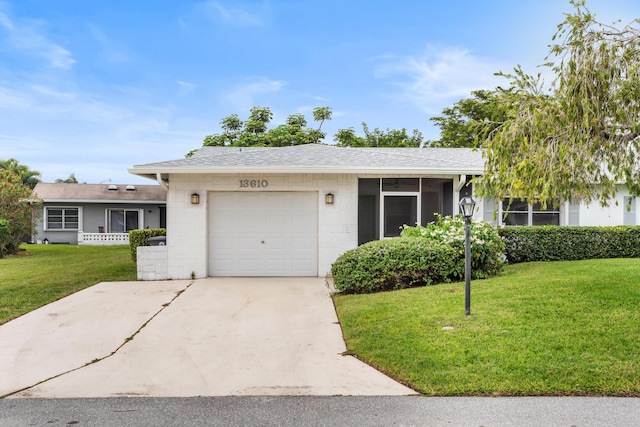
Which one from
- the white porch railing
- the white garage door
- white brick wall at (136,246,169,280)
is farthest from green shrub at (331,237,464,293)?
the white porch railing

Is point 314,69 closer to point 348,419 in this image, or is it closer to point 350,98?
point 350,98

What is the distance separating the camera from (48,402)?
174 inches

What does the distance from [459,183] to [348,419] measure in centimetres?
890

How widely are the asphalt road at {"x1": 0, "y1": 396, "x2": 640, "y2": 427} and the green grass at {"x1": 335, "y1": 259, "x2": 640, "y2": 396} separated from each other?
0.25 meters

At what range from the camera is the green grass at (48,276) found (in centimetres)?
926

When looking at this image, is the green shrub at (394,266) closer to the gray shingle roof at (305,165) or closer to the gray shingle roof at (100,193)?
the gray shingle roof at (305,165)

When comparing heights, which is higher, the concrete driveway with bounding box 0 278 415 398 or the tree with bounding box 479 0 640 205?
the tree with bounding box 479 0 640 205

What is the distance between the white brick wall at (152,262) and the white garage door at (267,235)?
1.11 metres

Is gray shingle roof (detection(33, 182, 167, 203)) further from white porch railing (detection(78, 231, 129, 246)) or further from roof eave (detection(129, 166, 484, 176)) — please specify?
roof eave (detection(129, 166, 484, 176))

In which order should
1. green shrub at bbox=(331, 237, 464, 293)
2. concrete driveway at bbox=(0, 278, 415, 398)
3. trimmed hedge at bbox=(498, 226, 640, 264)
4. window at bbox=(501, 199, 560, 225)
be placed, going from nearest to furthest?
concrete driveway at bbox=(0, 278, 415, 398) < green shrub at bbox=(331, 237, 464, 293) < trimmed hedge at bbox=(498, 226, 640, 264) < window at bbox=(501, 199, 560, 225)

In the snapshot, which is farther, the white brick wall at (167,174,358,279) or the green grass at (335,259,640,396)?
the white brick wall at (167,174,358,279)

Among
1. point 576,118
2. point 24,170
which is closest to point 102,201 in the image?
point 24,170

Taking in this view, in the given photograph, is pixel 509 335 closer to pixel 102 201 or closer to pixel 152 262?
pixel 152 262

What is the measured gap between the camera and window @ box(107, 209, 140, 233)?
2622 centimetres
